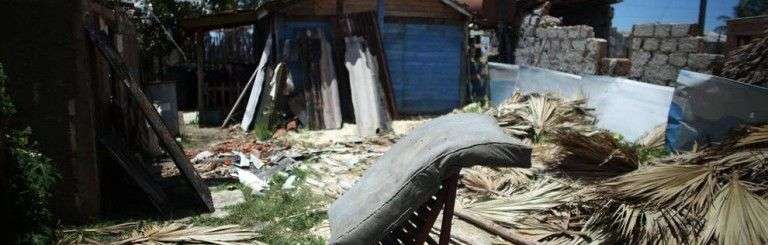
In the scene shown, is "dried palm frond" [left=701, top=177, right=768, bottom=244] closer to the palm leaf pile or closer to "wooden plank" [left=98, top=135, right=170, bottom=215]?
the palm leaf pile

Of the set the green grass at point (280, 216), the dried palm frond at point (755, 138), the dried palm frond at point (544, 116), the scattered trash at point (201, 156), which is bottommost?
the green grass at point (280, 216)

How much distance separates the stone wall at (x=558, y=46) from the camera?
889cm

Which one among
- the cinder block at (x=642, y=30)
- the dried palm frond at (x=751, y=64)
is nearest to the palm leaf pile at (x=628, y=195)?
the dried palm frond at (x=751, y=64)

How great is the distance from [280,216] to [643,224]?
313 centimetres

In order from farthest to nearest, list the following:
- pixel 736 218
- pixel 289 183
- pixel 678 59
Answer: pixel 678 59 < pixel 289 183 < pixel 736 218

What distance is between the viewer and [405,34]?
11.1 metres

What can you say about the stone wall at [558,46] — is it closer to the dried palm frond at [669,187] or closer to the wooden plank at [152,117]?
the dried palm frond at [669,187]

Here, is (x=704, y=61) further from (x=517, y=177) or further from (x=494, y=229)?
(x=494, y=229)

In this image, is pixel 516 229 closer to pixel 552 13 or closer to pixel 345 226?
pixel 345 226

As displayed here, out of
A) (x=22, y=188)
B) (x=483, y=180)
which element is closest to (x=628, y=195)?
(x=483, y=180)

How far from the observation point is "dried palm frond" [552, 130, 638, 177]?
4.97m

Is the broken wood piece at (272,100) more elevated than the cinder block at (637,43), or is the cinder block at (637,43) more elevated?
the cinder block at (637,43)

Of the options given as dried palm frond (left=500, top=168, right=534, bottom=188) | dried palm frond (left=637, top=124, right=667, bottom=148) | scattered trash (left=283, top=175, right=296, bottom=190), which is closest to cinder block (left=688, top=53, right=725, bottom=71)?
dried palm frond (left=637, top=124, right=667, bottom=148)

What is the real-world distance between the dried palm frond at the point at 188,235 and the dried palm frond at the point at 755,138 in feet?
13.2
